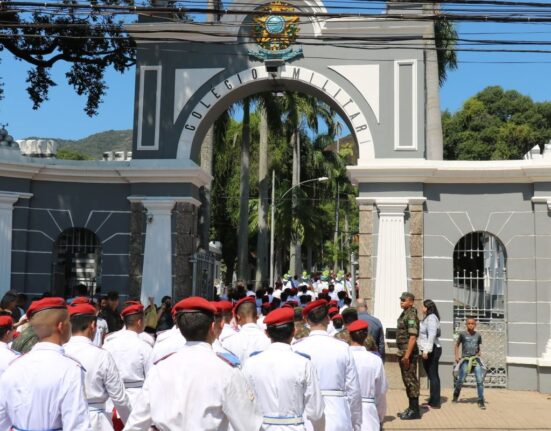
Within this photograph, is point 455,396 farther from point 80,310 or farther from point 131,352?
point 80,310

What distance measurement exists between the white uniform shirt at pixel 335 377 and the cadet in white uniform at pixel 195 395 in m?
2.30

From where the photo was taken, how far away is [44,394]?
4355 millimetres

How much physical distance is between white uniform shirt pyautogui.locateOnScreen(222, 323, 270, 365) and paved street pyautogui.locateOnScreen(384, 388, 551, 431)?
3.79m

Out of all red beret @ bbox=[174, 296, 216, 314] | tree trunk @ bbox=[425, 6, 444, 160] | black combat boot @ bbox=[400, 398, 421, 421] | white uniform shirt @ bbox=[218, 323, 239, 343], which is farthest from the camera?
tree trunk @ bbox=[425, 6, 444, 160]

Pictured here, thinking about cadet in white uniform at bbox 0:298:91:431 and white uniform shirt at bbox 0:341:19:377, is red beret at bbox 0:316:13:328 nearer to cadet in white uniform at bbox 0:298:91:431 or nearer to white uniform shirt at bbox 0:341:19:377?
white uniform shirt at bbox 0:341:19:377

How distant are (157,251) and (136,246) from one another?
507 mm

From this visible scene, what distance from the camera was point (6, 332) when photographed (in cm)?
675

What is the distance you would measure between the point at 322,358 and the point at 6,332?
9.22 ft

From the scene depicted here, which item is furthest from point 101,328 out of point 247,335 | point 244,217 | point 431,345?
point 244,217

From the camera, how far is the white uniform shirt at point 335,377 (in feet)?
21.5

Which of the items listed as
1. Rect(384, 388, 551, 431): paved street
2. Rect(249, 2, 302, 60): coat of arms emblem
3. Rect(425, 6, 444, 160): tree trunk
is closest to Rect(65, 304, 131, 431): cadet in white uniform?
Rect(384, 388, 551, 431): paved street

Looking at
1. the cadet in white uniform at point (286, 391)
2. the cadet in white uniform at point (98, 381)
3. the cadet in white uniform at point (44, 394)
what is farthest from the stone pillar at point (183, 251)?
the cadet in white uniform at point (44, 394)

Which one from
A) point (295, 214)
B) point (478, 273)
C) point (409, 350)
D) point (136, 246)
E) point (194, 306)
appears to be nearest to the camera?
point (194, 306)

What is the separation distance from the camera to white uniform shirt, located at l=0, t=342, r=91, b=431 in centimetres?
435
